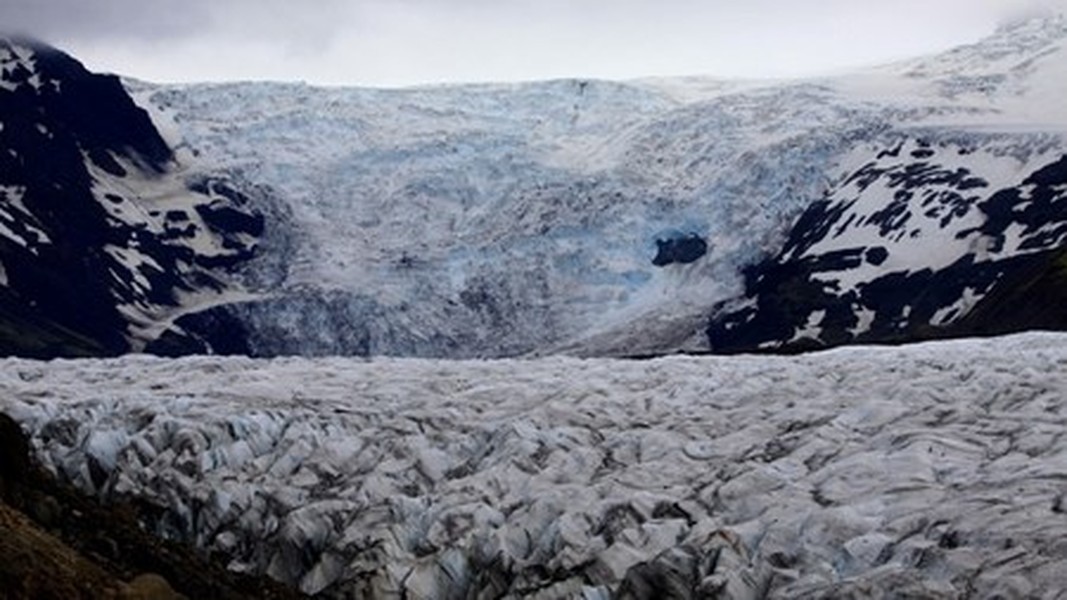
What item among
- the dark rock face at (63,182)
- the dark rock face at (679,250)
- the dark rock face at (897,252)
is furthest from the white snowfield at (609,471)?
the dark rock face at (63,182)

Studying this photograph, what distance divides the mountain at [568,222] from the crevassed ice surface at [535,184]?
0.26m

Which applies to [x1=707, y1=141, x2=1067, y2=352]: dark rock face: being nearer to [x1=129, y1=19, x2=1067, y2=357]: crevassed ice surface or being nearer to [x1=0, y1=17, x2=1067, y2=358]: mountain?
[x1=0, y1=17, x2=1067, y2=358]: mountain

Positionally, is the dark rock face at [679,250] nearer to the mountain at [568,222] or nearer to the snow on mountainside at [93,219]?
the mountain at [568,222]

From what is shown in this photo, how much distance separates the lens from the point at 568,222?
131 meters

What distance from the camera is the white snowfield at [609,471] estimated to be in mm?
19219

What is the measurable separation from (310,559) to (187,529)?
2.77 m

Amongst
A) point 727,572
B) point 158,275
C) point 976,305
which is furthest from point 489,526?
point 158,275

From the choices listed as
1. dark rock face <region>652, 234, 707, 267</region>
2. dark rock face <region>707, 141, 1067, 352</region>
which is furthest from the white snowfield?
dark rock face <region>652, 234, 707, 267</region>

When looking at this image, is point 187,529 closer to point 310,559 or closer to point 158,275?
point 310,559

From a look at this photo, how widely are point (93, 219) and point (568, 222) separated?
56.7 m

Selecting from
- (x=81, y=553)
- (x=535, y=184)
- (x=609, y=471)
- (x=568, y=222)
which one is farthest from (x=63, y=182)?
(x=81, y=553)

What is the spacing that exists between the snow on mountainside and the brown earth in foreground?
346ft

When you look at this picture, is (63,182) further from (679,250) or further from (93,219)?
(679,250)

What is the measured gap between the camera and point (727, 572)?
19188 mm
